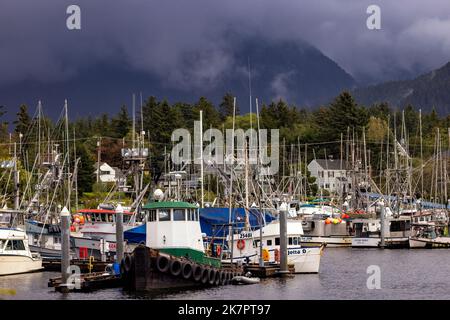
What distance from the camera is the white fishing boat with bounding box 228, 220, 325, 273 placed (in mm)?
70062

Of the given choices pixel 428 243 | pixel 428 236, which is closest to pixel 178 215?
pixel 428 243

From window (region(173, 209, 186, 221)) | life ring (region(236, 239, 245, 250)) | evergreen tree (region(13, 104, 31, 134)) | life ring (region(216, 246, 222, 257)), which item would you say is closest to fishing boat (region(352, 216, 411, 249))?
life ring (region(236, 239, 245, 250))

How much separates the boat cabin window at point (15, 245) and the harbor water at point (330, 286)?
7.58ft

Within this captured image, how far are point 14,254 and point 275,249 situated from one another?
64.7ft

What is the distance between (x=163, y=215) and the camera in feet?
197

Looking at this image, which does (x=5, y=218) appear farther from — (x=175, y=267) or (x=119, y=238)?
(x=175, y=267)

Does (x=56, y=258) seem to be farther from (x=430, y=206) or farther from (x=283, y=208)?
(x=430, y=206)

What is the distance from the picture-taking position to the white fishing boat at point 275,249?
70062mm

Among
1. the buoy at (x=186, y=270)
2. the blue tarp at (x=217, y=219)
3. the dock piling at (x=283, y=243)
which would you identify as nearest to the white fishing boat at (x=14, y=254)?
the blue tarp at (x=217, y=219)

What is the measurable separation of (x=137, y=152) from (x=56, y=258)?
11170mm

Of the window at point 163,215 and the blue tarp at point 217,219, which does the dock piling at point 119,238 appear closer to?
the window at point 163,215

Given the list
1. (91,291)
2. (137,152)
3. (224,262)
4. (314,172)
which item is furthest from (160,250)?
(314,172)

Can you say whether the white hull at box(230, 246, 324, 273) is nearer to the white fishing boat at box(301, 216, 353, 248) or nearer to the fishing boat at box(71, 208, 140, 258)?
the fishing boat at box(71, 208, 140, 258)
